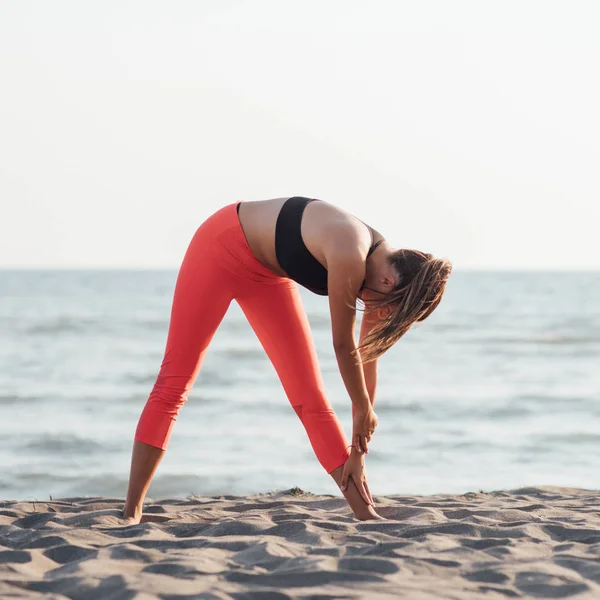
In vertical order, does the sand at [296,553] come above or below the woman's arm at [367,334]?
below

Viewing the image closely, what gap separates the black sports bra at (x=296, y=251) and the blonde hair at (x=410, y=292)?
129 mm

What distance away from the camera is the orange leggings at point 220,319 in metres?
3.81

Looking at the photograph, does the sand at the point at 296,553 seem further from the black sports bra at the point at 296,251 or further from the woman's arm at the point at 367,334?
the black sports bra at the point at 296,251

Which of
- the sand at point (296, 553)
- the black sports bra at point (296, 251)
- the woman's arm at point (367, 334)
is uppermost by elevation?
the black sports bra at point (296, 251)

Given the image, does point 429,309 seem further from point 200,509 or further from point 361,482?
point 200,509

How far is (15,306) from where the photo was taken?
110 ft

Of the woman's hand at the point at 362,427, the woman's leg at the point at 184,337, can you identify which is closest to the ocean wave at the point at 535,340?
the woman's hand at the point at 362,427

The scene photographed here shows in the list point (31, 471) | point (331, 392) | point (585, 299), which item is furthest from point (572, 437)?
point (585, 299)

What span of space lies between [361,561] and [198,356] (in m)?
1.22

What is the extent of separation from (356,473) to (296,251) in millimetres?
1015

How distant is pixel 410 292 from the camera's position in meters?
3.51

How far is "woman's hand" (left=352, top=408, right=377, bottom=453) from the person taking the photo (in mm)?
3719

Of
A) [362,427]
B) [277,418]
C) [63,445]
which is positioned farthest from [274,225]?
[277,418]

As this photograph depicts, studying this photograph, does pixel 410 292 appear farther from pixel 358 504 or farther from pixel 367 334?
pixel 358 504
